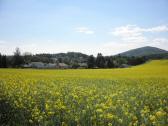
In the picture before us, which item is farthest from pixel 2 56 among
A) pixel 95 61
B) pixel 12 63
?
pixel 95 61

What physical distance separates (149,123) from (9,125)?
382 centimetres

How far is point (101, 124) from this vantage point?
21.9 feet

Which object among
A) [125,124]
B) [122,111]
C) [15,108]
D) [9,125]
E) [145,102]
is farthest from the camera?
[145,102]

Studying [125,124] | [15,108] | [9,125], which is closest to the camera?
[125,124]

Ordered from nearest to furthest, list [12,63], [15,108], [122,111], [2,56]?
[122,111], [15,108], [2,56], [12,63]

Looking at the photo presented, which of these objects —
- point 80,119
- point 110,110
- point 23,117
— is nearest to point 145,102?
point 110,110

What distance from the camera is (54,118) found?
737 cm

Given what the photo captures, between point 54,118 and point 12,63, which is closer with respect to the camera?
point 54,118

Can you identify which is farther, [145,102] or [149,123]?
[145,102]

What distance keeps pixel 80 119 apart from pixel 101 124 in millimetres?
661

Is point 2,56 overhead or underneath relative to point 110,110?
overhead

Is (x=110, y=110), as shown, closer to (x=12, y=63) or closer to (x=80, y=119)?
(x=80, y=119)

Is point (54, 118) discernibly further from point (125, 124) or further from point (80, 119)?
point (125, 124)

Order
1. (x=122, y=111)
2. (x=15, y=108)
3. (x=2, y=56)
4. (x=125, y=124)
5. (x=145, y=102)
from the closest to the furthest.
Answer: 1. (x=125, y=124)
2. (x=122, y=111)
3. (x=15, y=108)
4. (x=145, y=102)
5. (x=2, y=56)
